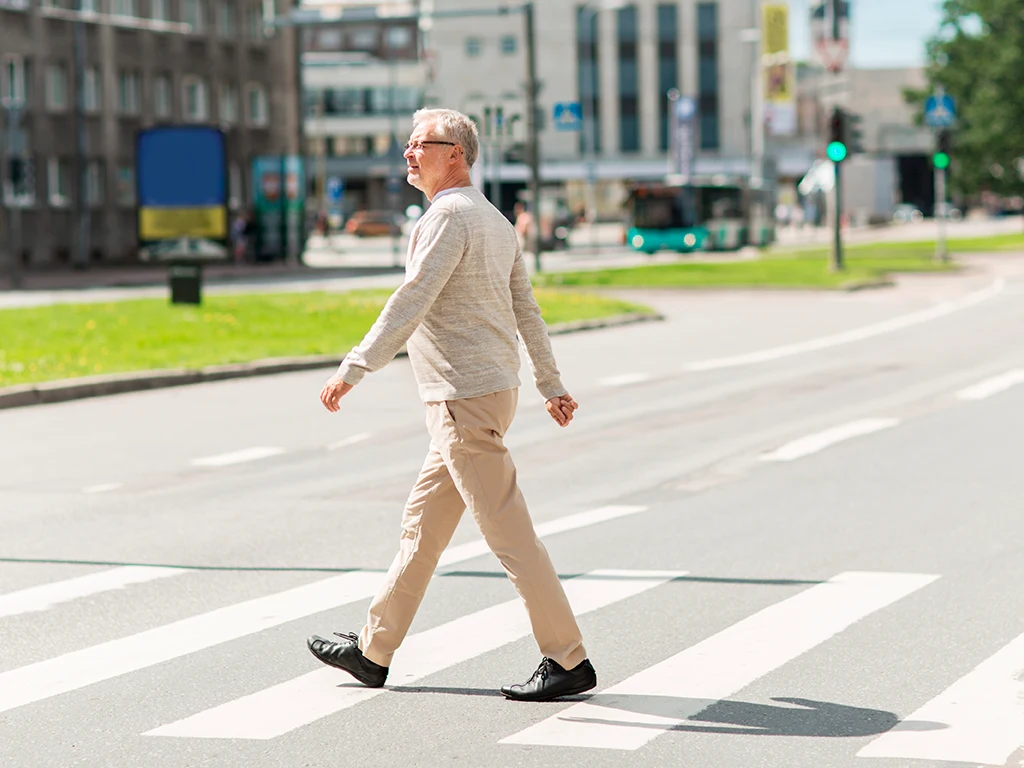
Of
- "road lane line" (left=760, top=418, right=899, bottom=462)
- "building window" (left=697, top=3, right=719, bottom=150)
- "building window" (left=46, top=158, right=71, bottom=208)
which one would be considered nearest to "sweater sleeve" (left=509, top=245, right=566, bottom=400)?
"road lane line" (left=760, top=418, right=899, bottom=462)

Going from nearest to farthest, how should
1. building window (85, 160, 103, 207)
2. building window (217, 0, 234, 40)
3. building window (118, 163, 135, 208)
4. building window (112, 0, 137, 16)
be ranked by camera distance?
building window (85, 160, 103, 207) < building window (118, 163, 135, 208) < building window (112, 0, 137, 16) < building window (217, 0, 234, 40)

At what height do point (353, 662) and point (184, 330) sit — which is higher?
point (353, 662)

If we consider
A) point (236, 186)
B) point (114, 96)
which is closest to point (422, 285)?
point (114, 96)

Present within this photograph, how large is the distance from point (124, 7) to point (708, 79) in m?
58.6

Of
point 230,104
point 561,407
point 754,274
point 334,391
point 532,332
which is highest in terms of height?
point 230,104

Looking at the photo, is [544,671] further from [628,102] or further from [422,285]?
[628,102]

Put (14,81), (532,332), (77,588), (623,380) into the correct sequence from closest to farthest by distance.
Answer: (532,332), (77,588), (623,380), (14,81)

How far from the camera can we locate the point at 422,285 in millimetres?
5895

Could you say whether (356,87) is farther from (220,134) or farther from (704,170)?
(220,134)

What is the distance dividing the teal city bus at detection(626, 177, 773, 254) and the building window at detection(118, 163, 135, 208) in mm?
17803

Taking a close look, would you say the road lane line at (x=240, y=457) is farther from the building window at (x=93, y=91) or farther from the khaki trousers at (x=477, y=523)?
the building window at (x=93, y=91)

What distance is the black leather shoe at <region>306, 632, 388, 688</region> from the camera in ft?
Result: 20.5

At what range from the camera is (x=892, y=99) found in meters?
149

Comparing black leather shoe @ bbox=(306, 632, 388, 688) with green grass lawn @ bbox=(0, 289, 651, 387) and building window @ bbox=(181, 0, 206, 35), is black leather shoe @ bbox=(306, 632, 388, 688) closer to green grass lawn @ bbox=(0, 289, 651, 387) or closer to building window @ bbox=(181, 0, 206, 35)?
green grass lawn @ bbox=(0, 289, 651, 387)
